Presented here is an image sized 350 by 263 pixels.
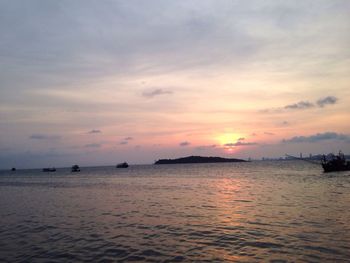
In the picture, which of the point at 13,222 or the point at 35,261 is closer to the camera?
the point at 35,261

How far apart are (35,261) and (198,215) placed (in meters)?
16.2

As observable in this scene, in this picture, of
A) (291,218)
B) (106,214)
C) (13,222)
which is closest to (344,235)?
(291,218)

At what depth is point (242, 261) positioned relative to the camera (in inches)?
650

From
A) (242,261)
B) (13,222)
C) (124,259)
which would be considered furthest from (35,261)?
(13,222)

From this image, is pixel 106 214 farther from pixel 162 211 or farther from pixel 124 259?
pixel 124 259

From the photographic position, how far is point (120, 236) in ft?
74.7

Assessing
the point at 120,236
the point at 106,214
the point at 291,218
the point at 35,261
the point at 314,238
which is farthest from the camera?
the point at 106,214

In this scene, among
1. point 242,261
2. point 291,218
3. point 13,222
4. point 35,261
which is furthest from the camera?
point 13,222

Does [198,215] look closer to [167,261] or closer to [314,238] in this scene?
[314,238]

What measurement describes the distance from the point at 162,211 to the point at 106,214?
18.6 ft

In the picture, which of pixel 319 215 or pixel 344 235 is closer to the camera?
pixel 344 235

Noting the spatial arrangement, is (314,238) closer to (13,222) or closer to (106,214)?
(106,214)

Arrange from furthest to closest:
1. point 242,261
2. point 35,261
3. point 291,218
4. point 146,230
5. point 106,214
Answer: point 106,214, point 291,218, point 146,230, point 35,261, point 242,261

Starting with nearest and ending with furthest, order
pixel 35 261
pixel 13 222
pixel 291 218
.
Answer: pixel 35 261, pixel 291 218, pixel 13 222
